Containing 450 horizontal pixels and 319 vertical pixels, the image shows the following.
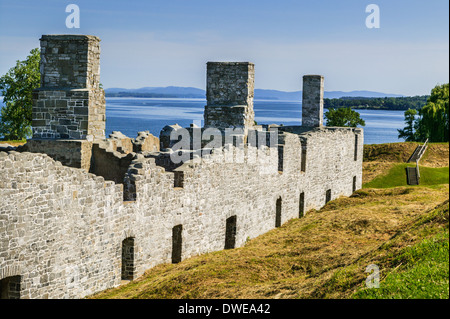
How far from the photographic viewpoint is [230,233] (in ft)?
68.0

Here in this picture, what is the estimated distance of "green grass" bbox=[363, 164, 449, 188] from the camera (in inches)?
1469

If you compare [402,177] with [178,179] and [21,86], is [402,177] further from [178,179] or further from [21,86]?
[21,86]

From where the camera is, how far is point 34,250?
12.3 metres

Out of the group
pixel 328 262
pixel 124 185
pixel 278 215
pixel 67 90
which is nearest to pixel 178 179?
pixel 124 185

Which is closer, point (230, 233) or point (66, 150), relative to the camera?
point (66, 150)

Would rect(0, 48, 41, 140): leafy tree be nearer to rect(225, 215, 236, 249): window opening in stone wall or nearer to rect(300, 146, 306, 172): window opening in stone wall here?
rect(300, 146, 306, 172): window opening in stone wall

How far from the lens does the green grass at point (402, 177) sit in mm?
37312

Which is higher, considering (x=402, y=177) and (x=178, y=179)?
(x=178, y=179)

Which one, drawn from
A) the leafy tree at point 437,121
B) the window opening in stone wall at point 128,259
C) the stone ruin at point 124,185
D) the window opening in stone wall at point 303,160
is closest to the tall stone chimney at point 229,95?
the stone ruin at point 124,185

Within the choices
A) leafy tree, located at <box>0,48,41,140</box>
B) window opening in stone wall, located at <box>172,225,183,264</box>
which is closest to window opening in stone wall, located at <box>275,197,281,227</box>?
window opening in stone wall, located at <box>172,225,183,264</box>

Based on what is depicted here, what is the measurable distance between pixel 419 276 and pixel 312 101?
27.7 m

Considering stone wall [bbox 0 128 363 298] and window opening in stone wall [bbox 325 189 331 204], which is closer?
stone wall [bbox 0 128 363 298]

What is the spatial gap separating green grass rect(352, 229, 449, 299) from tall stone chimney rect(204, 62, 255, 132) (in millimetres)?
14322

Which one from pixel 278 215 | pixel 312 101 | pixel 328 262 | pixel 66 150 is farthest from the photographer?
pixel 312 101
